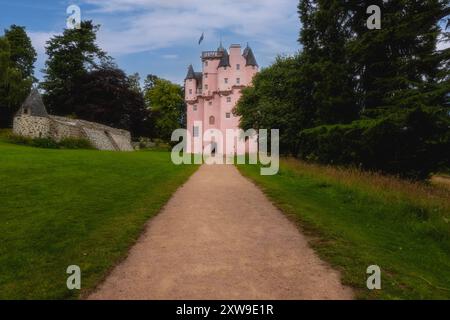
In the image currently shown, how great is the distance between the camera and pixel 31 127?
3544 centimetres

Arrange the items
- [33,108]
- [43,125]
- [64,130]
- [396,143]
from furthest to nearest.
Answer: [64,130] → [33,108] → [43,125] → [396,143]

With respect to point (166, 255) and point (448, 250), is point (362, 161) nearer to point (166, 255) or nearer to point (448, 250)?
point (448, 250)

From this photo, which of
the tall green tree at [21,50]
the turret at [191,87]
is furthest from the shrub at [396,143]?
the tall green tree at [21,50]

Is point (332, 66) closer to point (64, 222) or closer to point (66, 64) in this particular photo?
point (64, 222)

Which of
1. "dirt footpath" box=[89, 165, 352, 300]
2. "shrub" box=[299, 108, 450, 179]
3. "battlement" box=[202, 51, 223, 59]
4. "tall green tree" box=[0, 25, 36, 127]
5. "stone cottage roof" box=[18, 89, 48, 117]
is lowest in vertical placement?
"dirt footpath" box=[89, 165, 352, 300]

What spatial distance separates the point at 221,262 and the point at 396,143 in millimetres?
12989

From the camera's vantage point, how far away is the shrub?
13062 millimetres

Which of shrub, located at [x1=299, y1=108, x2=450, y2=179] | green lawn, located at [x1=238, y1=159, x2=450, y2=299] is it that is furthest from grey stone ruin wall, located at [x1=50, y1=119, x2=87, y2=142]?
green lawn, located at [x1=238, y1=159, x2=450, y2=299]

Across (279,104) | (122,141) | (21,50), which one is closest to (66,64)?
(21,50)

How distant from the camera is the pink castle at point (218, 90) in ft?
191

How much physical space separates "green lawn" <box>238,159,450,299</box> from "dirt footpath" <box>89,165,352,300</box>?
477 mm

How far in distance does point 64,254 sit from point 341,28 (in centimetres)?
1937

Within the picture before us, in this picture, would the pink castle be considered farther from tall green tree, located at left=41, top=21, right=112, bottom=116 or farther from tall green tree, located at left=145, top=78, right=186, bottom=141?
tall green tree, located at left=41, top=21, right=112, bottom=116
